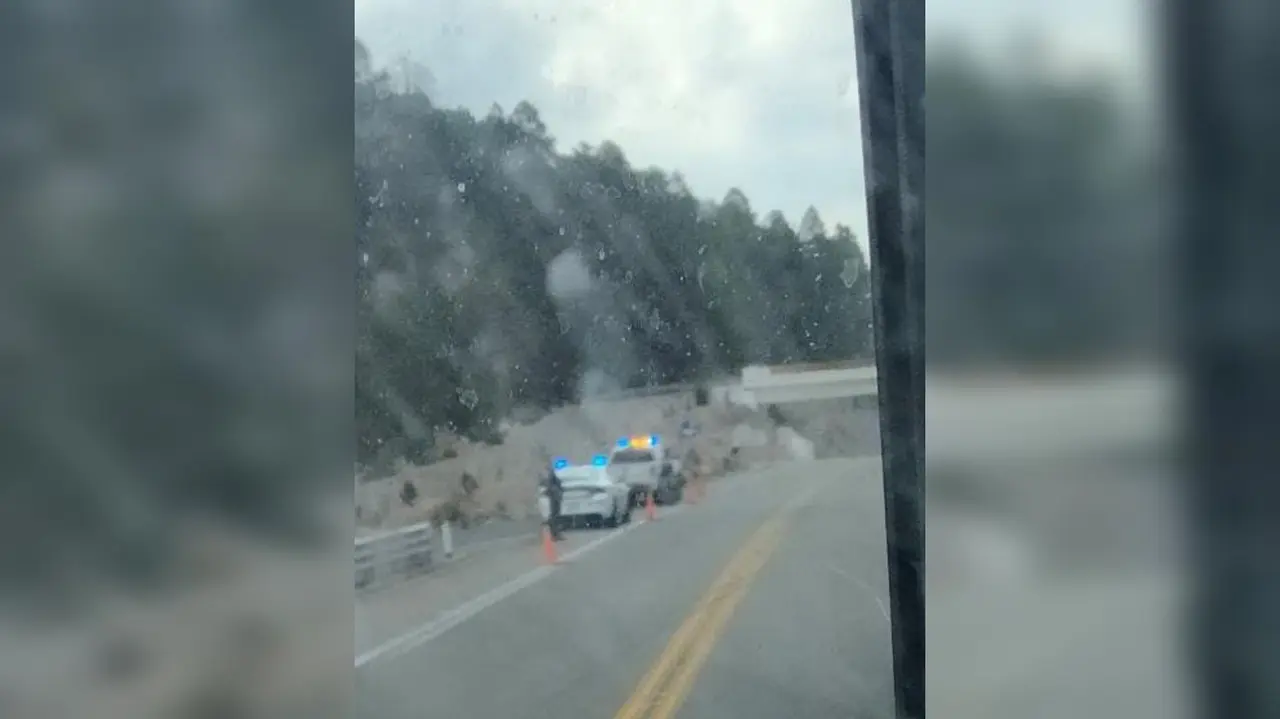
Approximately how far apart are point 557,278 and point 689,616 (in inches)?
27.9

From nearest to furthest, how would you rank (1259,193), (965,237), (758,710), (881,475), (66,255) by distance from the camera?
1. (1259,193)
2. (965,237)
3. (66,255)
4. (881,475)
5. (758,710)

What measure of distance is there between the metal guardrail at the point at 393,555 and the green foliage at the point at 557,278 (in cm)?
14

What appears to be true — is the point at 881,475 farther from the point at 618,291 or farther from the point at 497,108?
the point at 497,108

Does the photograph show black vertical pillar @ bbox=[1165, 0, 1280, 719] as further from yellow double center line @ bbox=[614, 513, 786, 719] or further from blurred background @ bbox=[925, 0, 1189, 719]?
yellow double center line @ bbox=[614, 513, 786, 719]

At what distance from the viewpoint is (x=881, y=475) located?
1.99m

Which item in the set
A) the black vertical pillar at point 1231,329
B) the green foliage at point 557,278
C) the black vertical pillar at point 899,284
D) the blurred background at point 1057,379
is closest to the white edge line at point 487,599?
the green foliage at point 557,278

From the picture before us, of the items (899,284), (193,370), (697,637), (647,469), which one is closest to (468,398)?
(647,469)

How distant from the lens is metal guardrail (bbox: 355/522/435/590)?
180cm

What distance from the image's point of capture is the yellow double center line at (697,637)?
212cm

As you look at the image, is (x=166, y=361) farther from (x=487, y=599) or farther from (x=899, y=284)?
(x=899, y=284)

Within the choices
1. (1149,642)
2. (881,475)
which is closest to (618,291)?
(881,475)

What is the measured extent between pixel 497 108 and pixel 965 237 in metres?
0.93

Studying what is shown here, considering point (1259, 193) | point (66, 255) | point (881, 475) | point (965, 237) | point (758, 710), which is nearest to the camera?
point (1259, 193)

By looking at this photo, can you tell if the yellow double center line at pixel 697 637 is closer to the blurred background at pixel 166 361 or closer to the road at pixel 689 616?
the road at pixel 689 616
